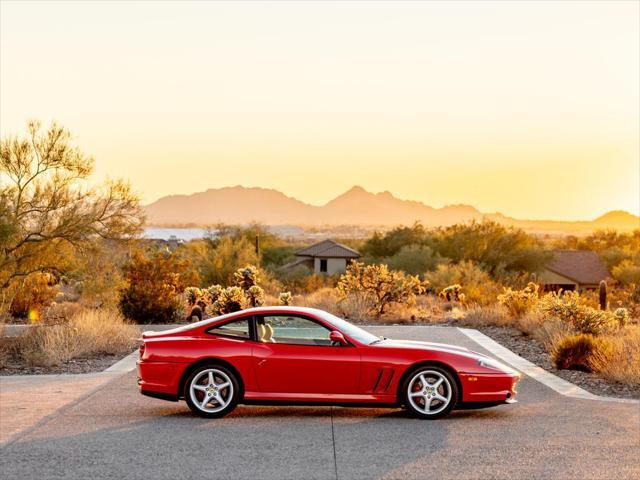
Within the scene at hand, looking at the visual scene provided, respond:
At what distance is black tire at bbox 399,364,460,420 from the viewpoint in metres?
10.9

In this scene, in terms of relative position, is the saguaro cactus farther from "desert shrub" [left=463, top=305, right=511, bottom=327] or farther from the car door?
the car door

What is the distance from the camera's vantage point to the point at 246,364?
10922mm

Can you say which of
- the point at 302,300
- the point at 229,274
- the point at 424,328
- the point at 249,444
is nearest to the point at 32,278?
the point at 302,300

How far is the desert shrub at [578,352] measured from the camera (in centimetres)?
1614

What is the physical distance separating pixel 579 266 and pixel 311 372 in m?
53.4

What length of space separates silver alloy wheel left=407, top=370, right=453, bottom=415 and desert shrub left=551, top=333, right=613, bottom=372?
19.7 ft

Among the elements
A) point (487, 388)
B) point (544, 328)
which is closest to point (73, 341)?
point (487, 388)

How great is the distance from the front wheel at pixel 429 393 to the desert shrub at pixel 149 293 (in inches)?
559

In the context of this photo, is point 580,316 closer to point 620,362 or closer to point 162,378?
point 620,362

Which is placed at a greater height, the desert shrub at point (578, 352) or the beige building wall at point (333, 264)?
the beige building wall at point (333, 264)

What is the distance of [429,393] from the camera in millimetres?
10945

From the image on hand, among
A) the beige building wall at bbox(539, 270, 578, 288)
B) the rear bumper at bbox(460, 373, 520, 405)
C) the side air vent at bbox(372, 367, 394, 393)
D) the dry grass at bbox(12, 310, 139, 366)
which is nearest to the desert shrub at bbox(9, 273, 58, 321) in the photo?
the dry grass at bbox(12, 310, 139, 366)

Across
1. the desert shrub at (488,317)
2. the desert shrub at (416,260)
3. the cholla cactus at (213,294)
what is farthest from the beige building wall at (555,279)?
the cholla cactus at (213,294)

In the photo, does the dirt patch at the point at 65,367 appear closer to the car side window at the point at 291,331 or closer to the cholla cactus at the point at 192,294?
the car side window at the point at 291,331
